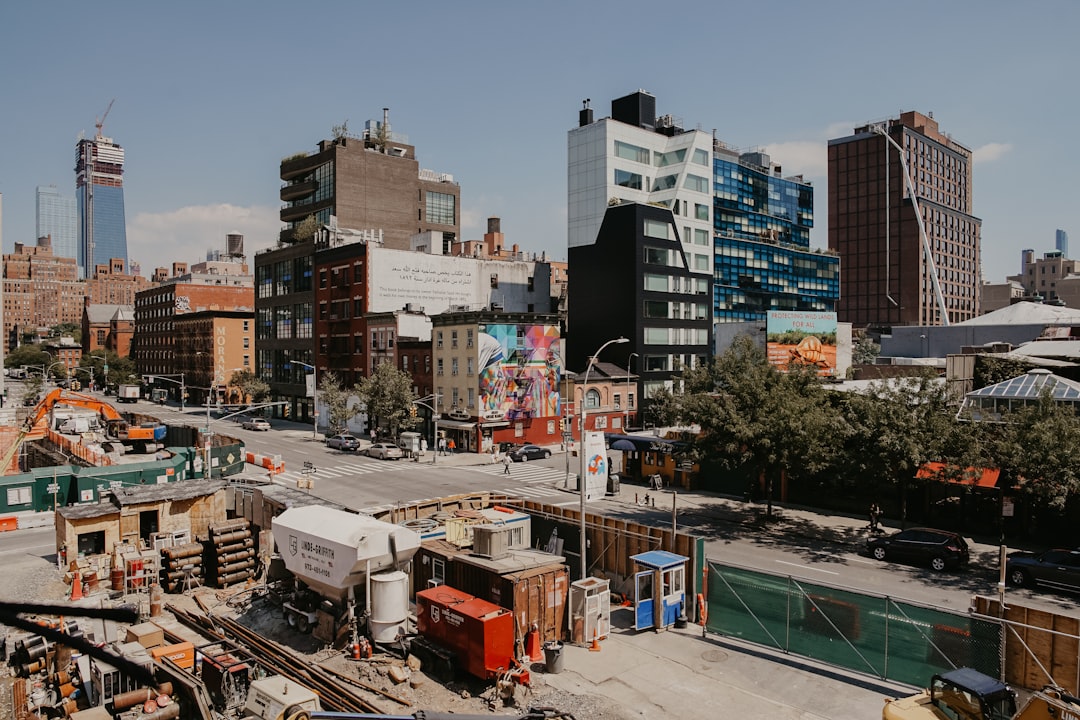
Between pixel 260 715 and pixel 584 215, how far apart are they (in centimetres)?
7401

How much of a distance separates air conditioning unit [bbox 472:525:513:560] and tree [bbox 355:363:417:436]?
4341 cm

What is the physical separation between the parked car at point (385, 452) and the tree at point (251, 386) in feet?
125

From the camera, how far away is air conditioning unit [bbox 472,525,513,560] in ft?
70.7

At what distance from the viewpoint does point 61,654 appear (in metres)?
18.9

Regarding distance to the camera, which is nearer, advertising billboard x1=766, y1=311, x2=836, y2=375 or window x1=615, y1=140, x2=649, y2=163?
advertising billboard x1=766, y1=311, x2=836, y2=375

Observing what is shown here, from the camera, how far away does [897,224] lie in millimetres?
148875

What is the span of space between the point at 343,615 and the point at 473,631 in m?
4.63

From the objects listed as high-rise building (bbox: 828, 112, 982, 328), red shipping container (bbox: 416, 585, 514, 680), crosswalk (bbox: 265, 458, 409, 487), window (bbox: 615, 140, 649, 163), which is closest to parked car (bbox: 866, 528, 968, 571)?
red shipping container (bbox: 416, 585, 514, 680)

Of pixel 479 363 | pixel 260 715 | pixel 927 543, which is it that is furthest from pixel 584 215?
pixel 260 715

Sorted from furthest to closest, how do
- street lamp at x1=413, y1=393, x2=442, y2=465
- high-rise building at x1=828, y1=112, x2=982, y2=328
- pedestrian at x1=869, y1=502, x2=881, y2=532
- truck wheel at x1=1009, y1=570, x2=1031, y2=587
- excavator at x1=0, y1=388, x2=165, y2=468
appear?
1. high-rise building at x1=828, y1=112, x2=982, y2=328
2. street lamp at x1=413, y1=393, x2=442, y2=465
3. excavator at x1=0, y1=388, x2=165, y2=468
4. pedestrian at x1=869, y1=502, x2=881, y2=532
5. truck wheel at x1=1009, y1=570, x2=1031, y2=587

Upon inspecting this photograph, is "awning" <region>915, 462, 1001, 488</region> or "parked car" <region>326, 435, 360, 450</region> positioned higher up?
"awning" <region>915, 462, 1001, 488</region>

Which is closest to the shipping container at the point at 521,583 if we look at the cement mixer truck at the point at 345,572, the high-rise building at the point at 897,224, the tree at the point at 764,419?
the cement mixer truck at the point at 345,572

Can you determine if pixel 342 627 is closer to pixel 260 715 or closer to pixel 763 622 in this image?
pixel 260 715

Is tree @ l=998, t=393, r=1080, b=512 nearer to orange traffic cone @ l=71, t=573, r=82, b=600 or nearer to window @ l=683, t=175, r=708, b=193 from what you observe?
orange traffic cone @ l=71, t=573, r=82, b=600
